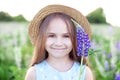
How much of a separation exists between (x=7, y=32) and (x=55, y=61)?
20.9 feet

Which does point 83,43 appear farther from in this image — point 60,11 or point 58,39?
point 60,11

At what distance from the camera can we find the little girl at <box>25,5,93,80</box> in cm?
409

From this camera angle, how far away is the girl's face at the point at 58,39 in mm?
4066

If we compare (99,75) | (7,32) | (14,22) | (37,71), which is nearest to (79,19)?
(37,71)

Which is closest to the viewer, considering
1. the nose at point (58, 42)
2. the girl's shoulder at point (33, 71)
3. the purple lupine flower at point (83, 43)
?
the purple lupine flower at point (83, 43)

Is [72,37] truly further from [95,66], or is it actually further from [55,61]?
[95,66]

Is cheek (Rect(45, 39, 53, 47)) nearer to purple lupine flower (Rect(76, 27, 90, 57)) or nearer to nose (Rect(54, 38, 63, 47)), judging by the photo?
nose (Rect(54, 38, 63, 47))

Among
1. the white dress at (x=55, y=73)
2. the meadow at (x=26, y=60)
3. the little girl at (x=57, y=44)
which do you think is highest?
the little girl at (x=57, y=44)

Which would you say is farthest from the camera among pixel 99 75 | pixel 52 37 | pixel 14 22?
pixel 14 22

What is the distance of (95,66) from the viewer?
23.4 ft

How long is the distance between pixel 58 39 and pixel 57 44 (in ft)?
0.11

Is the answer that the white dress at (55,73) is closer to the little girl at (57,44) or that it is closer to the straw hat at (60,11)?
the little girl at (57,44)

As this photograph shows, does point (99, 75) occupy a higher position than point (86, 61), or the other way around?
point (86, 61)

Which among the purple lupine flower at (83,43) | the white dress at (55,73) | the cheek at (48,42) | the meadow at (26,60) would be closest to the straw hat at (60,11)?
the cheek at (48,42)
